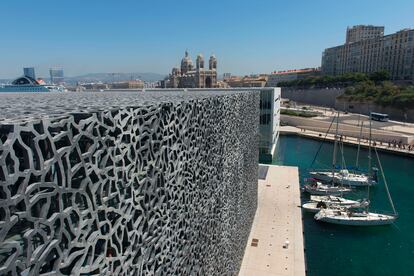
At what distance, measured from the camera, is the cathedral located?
13025cm

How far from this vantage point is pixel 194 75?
132875mm

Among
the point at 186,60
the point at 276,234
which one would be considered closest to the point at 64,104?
the point at 276,234

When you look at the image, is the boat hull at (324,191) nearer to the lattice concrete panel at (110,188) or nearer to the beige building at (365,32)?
the lattice concrete panel at (110,188)

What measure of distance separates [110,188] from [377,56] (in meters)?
128

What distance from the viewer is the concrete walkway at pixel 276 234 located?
59.2 feet

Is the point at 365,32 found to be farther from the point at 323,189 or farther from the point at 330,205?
the point at 330,205

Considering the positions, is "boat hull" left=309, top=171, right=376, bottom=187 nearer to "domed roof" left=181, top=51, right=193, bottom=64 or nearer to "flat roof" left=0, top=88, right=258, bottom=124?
"flat roof" left=0, top=88, right=258, bottom=124

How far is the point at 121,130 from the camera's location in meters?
6.20

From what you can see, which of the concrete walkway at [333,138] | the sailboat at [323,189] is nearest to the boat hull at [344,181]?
the sailboat at [323,189]

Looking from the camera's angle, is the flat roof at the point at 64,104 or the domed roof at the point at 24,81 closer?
the flat roof at the point at 64,104

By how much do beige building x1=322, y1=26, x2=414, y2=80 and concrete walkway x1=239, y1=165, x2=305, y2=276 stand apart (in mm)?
91604

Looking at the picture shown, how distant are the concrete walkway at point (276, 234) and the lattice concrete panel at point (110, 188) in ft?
21.7

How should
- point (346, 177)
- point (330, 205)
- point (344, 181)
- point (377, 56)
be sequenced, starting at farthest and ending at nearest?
point (377, 56), point (346, 177), point (344, 181), point (330, 205)


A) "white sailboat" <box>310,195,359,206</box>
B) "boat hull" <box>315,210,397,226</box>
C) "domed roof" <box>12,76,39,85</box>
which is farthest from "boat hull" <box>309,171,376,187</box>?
"domed roof" <box>12,76,39,85</box>
